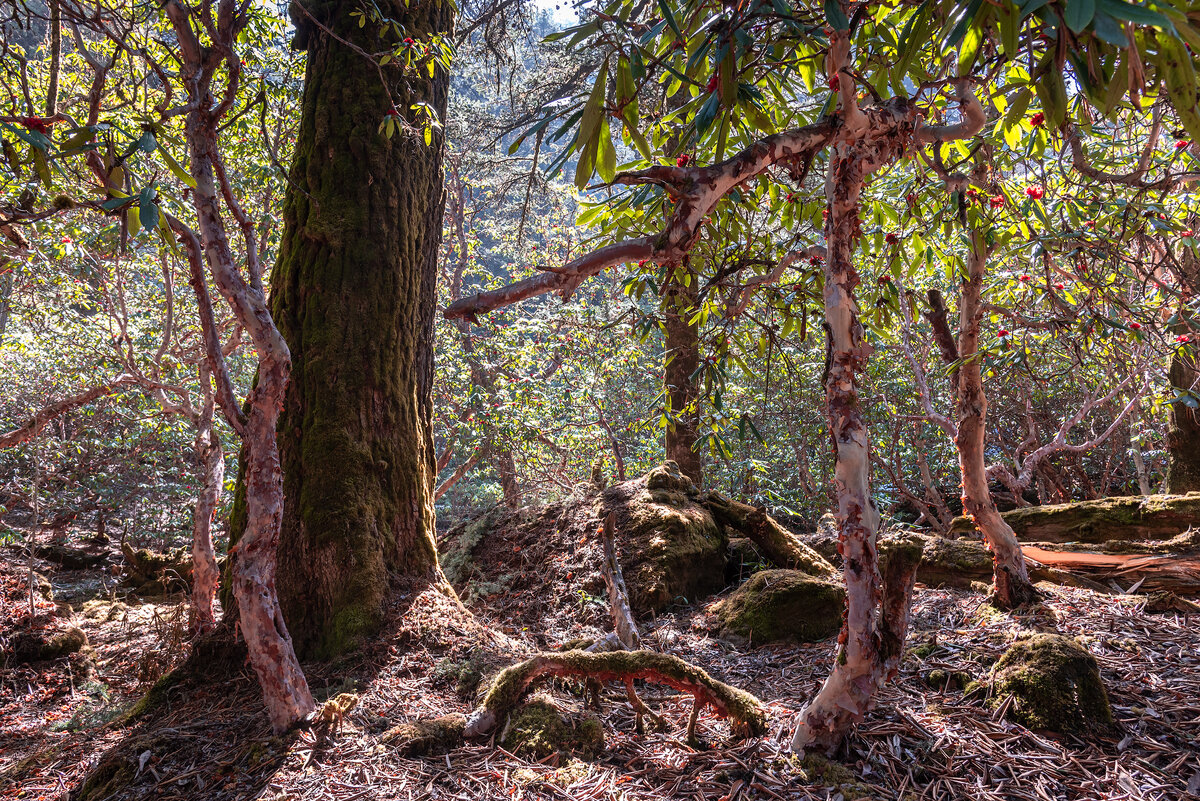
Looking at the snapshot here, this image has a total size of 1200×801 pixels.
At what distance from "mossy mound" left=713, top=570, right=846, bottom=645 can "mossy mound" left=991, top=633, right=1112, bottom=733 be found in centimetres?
101

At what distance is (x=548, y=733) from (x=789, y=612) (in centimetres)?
164

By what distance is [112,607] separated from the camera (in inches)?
266

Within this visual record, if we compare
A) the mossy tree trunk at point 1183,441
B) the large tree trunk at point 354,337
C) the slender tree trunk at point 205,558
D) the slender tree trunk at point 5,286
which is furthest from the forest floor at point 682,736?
the mossy tree trunk at point 1183,441

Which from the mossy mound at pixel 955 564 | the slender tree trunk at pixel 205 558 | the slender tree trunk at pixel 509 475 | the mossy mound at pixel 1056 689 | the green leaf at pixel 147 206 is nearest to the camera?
the green leaf at pixel 147 206

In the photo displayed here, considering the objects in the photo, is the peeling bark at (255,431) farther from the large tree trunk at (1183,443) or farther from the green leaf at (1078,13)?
the large tree trunk at (1183,443)

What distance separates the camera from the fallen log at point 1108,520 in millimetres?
4023

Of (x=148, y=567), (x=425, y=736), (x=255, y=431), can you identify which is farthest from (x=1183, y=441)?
(x=148, y=567)

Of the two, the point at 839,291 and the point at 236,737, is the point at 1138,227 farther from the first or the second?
the point at 236,737

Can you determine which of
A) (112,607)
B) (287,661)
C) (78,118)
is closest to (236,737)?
(287,661)

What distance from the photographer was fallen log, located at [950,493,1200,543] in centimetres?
402

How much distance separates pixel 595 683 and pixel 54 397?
34.5 ft

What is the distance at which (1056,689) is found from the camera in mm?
1982

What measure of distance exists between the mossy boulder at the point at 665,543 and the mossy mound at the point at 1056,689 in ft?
6.74

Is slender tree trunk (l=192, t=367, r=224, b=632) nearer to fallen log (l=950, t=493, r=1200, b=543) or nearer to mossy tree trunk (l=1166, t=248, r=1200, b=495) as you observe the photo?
fallen log (l=950, t=493, r=1200, b=543)
